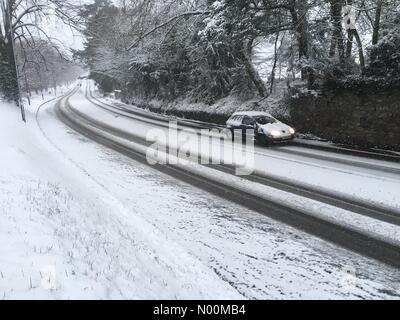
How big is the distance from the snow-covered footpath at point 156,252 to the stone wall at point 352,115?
9729mm

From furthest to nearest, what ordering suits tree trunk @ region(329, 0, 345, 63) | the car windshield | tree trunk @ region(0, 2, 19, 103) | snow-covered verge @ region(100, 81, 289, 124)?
tree trunk @ region(0, 2, 19, 103) → snow-covered verge @ region(100, 81, 289, 124) → the car windshield → tree trunk @ region(329, 0, 345, 63)

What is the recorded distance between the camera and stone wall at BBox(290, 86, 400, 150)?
15.8 m

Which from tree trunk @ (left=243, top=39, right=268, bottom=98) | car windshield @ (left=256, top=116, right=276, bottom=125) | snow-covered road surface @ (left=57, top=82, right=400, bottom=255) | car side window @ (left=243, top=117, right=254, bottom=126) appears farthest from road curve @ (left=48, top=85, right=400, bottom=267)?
tree trunk @ (left=243, top=39, right=268, bottom=98)

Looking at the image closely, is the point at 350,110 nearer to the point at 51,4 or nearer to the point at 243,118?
the point at 243,118

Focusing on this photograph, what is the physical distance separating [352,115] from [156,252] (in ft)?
45.3

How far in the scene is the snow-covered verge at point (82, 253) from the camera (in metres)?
4.87

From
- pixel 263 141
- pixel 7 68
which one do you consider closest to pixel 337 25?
Result: pixel 263 141

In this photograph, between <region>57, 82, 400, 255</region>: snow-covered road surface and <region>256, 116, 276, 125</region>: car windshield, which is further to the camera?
<region>256, 116, 276, 125</region>: car windshield

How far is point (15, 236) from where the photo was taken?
5953mm

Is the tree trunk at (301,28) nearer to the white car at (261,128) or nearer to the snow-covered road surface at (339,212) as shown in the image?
the white car at (261,128)

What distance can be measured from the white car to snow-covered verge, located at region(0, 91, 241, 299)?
1012 centimetres

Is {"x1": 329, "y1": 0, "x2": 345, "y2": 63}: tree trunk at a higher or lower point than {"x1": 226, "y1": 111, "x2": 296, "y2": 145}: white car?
higher

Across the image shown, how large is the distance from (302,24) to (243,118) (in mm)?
5970

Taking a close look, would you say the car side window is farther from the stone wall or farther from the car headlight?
the stone wall
